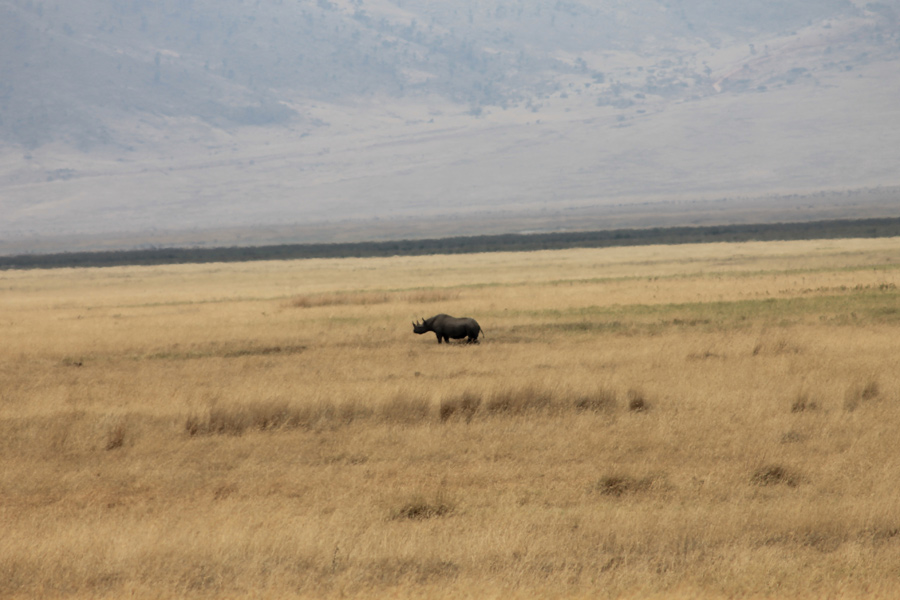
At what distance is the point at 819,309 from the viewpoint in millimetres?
26297

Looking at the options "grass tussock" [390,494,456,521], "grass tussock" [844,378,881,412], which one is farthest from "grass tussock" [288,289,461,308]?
"grass tussock" [390,494,456,521]

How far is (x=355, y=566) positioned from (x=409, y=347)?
1466cm

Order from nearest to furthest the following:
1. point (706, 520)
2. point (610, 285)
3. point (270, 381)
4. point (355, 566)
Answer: point (355, 566) < point (706, 520) < point (270, 381) < point (610, 285)

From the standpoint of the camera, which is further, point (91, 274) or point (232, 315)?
point (91, 274)

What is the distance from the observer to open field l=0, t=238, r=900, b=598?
7805 millimetres

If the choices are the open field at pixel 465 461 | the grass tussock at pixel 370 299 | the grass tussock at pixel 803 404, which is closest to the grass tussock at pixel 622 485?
the open field at pixel 465 461

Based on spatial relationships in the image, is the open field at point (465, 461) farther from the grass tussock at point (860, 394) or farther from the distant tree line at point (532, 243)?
the distant tree line at point (532, 243)

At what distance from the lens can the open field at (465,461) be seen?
7805 mm

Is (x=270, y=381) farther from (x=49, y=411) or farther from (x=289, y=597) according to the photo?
(x=289, y=597)

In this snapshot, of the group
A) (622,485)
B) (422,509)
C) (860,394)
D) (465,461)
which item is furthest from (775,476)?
(860,394)

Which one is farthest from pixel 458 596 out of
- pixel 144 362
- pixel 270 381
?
pixel 144 362

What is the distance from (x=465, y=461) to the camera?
1136cm

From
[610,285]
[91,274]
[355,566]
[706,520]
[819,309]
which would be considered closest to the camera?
[355,566]

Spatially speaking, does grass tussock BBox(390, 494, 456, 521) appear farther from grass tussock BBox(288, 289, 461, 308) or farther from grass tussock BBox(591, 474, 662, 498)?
grass tussock BBox(288, 289, 461, 308)
